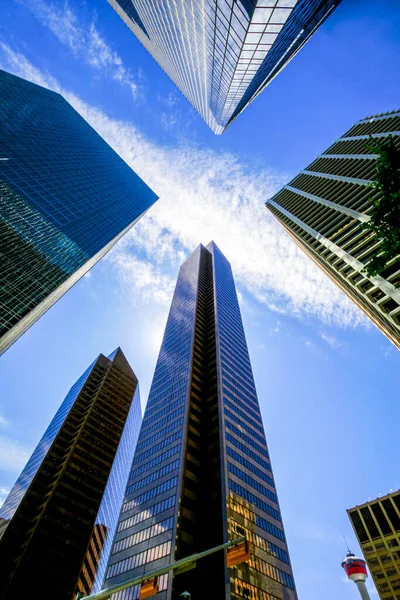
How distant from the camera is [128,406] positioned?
142750mm

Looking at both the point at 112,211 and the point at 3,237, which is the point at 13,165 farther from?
the point at 112,211

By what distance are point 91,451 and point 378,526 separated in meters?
97.6

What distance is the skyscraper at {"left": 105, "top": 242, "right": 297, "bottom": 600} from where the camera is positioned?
49531 mm

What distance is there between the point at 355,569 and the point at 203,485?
27.5m

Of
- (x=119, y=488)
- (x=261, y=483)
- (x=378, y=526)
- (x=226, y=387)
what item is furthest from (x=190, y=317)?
(x=378, y=526)

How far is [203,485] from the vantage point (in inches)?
2456

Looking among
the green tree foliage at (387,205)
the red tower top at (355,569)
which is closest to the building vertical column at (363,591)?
the red tower top at (355,569)

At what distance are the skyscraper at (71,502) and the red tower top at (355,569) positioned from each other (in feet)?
247

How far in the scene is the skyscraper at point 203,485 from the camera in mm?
49531

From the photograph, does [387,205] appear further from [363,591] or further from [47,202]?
[47,202]

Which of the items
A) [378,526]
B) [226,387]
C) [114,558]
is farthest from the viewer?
[378,526]

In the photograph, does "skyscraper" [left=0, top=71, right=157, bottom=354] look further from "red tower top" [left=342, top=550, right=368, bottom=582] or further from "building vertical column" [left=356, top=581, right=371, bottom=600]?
"red tower top" [left=342, top=550, right=368, bottom=582]

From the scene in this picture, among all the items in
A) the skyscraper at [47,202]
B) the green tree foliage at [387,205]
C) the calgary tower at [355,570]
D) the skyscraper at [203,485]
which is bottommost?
the green tree foliage at [387,205]

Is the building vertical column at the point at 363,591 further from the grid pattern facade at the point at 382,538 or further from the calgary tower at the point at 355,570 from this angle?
the grid pattern facade at the point at 382,538
